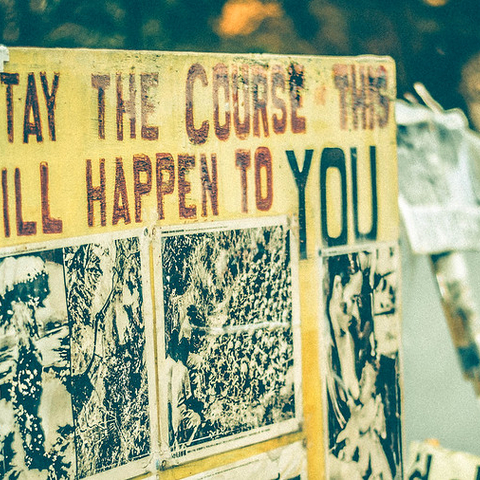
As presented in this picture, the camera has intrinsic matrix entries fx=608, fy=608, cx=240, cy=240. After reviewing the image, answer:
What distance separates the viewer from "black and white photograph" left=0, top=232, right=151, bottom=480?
1703 mm

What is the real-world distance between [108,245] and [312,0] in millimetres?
1279

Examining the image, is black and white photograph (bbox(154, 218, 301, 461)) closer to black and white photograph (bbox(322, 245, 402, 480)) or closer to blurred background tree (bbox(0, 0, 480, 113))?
black and white photograph (bbox(322, 245, 402, 480))

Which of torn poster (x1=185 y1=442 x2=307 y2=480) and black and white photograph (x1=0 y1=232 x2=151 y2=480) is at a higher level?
black and white photograph (x1=0 y1=232 x2=151 y2=480)

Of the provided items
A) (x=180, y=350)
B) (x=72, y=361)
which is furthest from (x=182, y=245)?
(x=72, y=361)

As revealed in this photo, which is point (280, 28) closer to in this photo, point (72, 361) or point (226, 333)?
point (226, 333)

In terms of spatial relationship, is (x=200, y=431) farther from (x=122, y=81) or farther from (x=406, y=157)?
→ (x=406, y=157)

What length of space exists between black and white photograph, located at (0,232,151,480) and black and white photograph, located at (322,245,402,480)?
0.79 meters

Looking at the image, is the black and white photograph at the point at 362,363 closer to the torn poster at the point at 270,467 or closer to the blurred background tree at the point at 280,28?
the torn poster at the point at 270,467

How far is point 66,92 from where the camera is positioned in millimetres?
1752

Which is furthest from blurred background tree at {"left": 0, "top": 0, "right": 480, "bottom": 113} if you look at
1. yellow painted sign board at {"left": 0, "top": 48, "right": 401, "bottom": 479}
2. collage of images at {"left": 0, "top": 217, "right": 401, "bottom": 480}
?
collage of images at {"left": 0, "top": 217, "right": 401, "bottom": 480}

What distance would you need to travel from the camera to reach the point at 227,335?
82.0 inches

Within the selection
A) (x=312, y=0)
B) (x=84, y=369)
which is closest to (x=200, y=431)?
(x=84, y=369)

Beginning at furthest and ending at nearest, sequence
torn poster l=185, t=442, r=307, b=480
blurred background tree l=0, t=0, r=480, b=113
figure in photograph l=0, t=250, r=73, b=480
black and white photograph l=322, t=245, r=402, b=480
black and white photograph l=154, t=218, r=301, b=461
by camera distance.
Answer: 1. black and white photograph l=322, t=245, r=402, b=480
2. torn poster l=185, t=442, r=307, b=480
3. black and white photograph l=154, t=218, r=301, b=461
4. blurred background tree l=0, t=0, r=480, b=113
5. figure in photograph l=0, t=250, r=73, b=480

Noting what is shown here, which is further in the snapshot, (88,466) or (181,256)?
(181,256)
